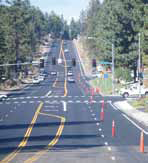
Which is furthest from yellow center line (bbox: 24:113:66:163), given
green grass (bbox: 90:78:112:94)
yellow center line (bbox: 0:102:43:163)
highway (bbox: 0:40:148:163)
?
green grass (bbox: 90:78:112:94)

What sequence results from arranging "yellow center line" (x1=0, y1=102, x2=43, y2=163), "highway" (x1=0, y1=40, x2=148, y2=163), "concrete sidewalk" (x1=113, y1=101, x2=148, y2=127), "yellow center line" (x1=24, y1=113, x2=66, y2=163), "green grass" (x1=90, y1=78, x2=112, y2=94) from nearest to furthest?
"yellow center line" (x1=24, y1=113, x2=66, y2=163), "yellow center line" (x1=0, y1=102, x2=43, y2=163), "highway" (x1=0, y1=40, x2=148, y2=163), "concrete sidewalk" (x1=113, y1=101, x2=148, y2=127), "green grass" (x1=90, y1=78, x2=112, y2=94)

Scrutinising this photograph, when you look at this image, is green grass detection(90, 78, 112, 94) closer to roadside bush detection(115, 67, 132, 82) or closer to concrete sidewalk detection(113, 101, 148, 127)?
roadside bush detection(115, 67, 132, 82)

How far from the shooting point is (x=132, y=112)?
57.4 m

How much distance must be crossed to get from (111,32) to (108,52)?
5.90 metres

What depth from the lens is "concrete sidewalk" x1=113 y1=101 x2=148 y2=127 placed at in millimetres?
49506

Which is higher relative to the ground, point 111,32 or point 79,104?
point 111,32

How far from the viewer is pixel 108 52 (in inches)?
4218

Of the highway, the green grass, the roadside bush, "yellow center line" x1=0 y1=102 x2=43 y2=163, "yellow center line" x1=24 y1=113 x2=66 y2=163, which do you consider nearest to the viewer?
"yellow center line" x1=24 y1=113 x2=66 y2=163

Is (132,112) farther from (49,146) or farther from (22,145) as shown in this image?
(49,146)

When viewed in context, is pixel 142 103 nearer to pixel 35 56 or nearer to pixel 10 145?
pixel 10 145

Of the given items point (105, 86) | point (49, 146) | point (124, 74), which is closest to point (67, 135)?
point (49, 146)

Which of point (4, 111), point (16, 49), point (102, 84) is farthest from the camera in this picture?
point (16, 49)

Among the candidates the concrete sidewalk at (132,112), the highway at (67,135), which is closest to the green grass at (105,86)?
the concrete sidewalk at (132,112)

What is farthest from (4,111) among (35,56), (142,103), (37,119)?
(35,56)
